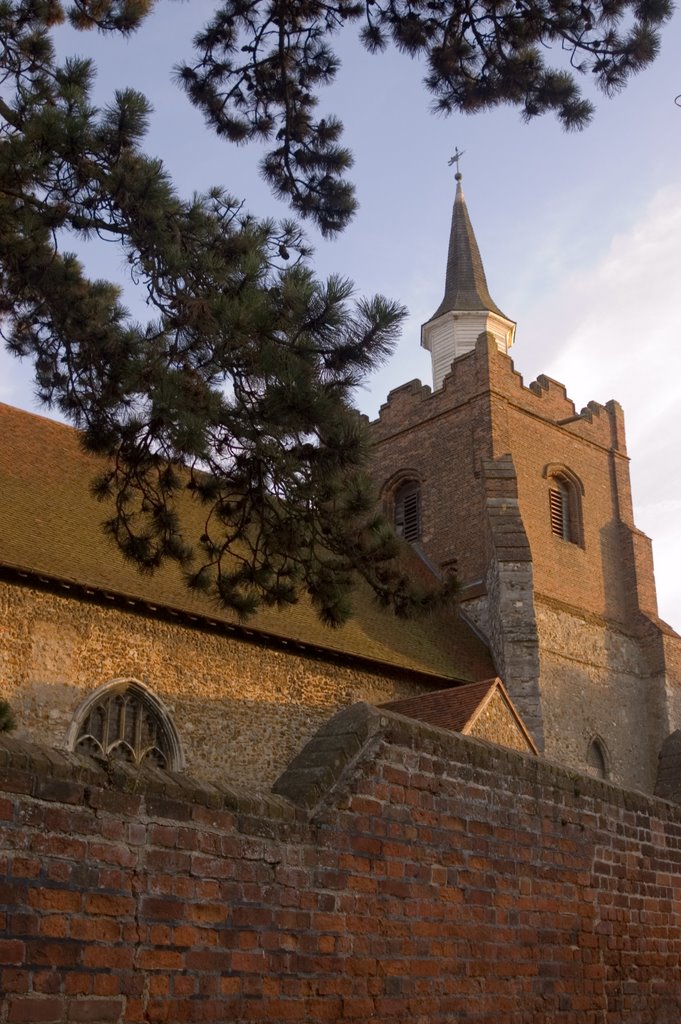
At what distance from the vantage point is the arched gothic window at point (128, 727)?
13578 mm

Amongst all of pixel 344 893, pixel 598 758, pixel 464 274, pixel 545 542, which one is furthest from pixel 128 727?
pixel 464 274

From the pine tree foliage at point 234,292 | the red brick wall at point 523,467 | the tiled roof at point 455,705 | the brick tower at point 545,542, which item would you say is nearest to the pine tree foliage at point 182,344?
the pine tree foliage at point 234,292

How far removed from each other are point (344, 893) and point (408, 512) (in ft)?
67.5

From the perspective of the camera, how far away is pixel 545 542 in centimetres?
2325

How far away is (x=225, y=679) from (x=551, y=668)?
28.5 ft

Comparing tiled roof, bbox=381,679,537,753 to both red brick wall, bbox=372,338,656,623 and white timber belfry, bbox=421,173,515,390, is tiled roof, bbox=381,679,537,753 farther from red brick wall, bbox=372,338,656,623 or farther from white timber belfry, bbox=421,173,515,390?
white timber belfry, bbox=421,173,515,390

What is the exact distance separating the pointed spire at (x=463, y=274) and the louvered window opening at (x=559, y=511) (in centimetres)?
578

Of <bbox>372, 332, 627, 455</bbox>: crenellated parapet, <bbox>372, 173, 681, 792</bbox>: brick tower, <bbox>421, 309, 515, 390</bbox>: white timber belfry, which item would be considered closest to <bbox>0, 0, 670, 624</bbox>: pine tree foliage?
<bbox>372, 173, 681, 792</bbox>: brick tower

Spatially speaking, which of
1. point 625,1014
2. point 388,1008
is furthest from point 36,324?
point 625,1014

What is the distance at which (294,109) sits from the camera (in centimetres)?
871

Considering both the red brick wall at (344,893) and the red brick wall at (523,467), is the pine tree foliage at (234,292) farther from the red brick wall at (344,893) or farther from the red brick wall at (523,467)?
the red brick wall at (523,467)

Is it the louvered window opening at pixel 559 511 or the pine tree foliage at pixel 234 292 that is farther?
the louvered window opening at pixel 559 511

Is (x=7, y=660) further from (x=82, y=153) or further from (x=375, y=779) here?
(x=375, y=779)

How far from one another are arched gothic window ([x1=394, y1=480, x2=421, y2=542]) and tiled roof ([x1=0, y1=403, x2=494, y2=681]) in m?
5.45
